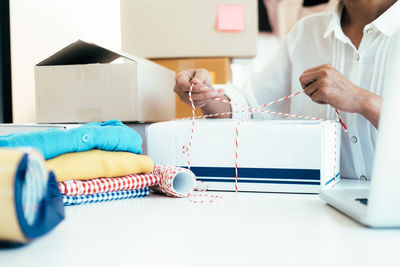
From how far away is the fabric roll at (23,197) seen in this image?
310 mm

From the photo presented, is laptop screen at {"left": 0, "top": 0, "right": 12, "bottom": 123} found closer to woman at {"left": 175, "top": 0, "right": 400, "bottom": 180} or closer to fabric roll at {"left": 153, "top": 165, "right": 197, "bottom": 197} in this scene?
woman at {"left": 175, "top": 0, "right": 400, "bottom": 180}

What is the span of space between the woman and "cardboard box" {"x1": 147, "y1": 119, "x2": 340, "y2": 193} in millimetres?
73

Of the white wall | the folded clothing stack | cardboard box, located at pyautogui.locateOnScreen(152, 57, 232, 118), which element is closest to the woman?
cardboard box, located at pyautogui.locateOnScreen(152, 57, 232, 118)

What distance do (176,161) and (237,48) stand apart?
0.63 metres

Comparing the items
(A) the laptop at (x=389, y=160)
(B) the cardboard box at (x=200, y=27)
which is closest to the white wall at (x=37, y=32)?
(B) the cardboard box at (x=200, y=27)

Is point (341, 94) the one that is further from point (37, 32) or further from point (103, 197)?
point (37, 32)

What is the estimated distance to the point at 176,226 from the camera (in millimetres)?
431

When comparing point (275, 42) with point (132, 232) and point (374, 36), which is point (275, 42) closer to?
point (374, 36)

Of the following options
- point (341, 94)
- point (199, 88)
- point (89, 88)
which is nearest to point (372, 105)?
point (341, 94)

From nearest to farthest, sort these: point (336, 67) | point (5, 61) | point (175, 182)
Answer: point (175, 182) < point (336, 67) < point (5, 61)

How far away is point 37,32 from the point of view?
3.62 ft

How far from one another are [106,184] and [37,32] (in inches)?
29.5

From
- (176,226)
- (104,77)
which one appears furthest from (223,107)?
(176,226)

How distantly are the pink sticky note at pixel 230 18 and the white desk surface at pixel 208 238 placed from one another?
789mm
